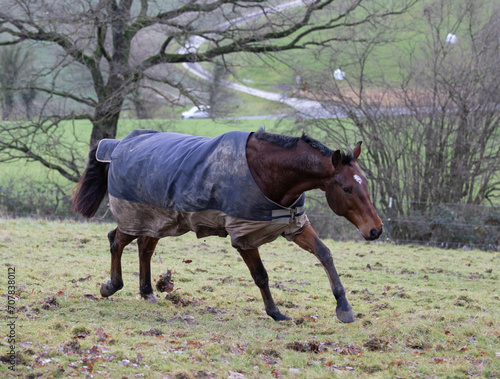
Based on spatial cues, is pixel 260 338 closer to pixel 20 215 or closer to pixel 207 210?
pixel 207 210

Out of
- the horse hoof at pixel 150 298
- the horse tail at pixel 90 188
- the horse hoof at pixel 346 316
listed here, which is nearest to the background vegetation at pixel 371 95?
the horse tail at pixel 90 188

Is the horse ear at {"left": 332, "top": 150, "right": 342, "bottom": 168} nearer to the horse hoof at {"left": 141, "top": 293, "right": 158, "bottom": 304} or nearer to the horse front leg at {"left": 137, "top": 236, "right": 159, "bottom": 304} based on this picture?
the horse front leg at {"left": 137, "top": 236, "right": 159, "bottom": 304}

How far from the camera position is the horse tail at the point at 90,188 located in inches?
254

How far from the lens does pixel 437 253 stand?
11.4 m

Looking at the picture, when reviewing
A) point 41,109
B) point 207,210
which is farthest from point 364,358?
point 41,109

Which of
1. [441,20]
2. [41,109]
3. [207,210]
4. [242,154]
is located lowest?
[207,210]


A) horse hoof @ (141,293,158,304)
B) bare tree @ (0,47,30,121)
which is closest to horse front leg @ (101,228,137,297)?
horse hoof @ (141,293,158,304)

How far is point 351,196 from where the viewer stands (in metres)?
4.59

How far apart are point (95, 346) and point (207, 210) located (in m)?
1.64

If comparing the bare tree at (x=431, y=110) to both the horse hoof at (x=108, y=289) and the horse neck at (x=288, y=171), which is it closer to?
the horse neck at (x=288, y=171)

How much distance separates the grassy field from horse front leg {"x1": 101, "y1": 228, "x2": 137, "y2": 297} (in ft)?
0.44

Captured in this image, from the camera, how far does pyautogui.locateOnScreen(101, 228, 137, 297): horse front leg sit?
5852 mm

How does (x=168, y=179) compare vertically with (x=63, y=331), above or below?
above

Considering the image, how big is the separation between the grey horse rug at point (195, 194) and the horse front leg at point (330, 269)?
10 centimetres
